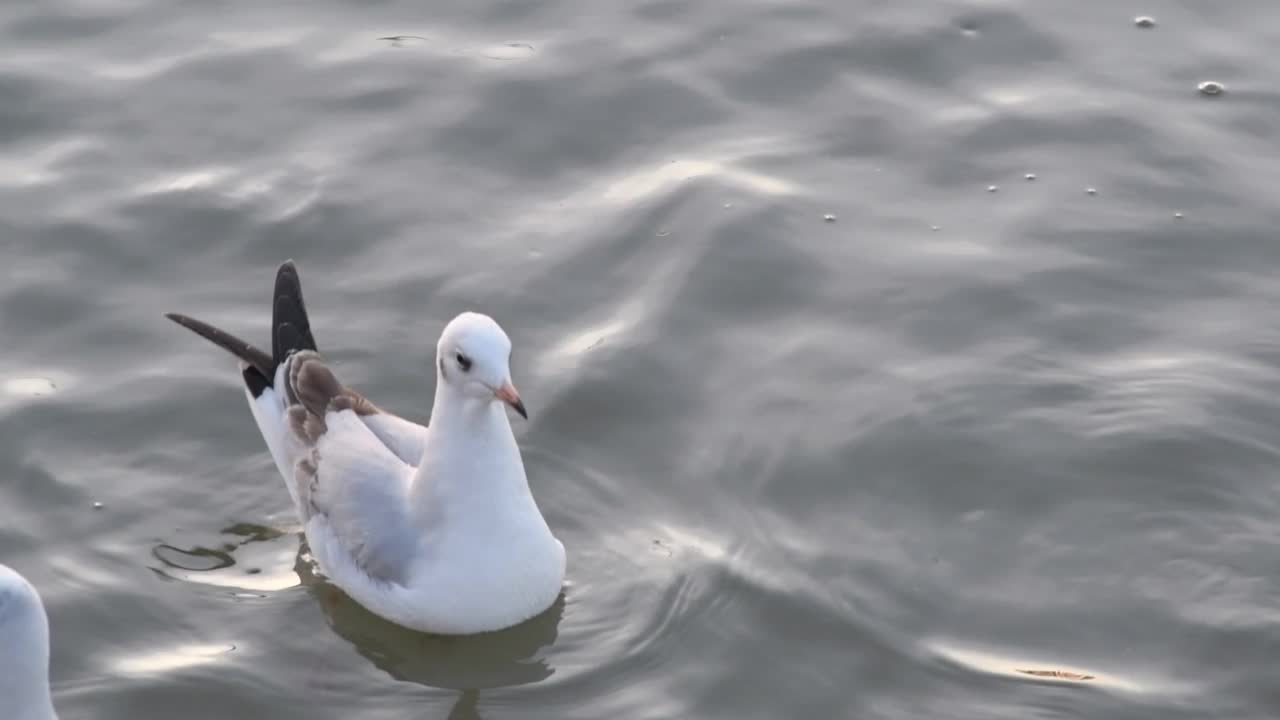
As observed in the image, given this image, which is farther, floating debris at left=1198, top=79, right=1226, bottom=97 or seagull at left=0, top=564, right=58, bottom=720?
floating debris at left=1198, top=79, right=1226, bottom=97

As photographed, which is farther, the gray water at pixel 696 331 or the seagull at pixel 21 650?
the gray water at pixel 696 331

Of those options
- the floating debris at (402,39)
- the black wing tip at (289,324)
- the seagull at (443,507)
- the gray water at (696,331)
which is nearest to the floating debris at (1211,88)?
the gray water at (696,331)

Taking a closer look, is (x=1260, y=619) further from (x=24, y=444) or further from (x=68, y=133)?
(x=68, y=133)

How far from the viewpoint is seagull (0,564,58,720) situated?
6.23m

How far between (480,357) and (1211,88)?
5.58 m

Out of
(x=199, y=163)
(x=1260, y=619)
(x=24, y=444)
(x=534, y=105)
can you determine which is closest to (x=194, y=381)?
(x=24, y=444)

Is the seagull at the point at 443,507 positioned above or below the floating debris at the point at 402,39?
below

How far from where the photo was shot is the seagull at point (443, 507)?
7602mm

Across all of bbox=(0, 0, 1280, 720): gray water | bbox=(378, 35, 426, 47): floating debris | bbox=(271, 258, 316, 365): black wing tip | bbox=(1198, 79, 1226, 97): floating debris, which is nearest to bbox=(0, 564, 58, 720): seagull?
bbox=(0, 0, 1280, 720): gray water

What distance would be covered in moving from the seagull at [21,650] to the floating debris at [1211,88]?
7341 mm

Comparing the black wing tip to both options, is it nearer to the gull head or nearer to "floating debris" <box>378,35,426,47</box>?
the gull head

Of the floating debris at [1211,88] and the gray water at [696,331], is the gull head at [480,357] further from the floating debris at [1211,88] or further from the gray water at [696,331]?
the floating debris at [1211,88]

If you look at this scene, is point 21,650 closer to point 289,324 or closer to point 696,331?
point 289,324

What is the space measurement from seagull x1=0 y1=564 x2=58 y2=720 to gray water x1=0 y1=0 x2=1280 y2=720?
1093mm
